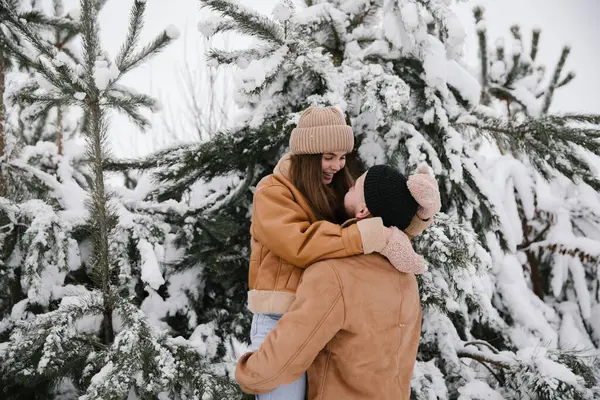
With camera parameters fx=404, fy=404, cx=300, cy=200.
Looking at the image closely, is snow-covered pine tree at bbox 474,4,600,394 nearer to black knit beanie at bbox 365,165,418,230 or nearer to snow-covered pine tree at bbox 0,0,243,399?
black knit beanie at bbox 365,165,418,230

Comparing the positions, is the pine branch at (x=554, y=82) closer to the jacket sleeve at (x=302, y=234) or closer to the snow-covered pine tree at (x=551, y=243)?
the snow-covered pine tree at (x=551, y=243)

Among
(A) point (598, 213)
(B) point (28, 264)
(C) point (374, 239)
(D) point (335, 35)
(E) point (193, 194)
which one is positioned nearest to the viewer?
(C) point (374, 239)

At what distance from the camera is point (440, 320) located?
268 centimetres

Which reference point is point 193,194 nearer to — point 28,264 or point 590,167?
point 28,264

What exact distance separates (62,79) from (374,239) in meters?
1.70

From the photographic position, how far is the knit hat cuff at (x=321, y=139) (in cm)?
175

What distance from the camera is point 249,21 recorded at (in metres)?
2.21

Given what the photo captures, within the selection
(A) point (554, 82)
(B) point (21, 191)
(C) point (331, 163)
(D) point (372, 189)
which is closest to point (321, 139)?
(C) point (331, 163)

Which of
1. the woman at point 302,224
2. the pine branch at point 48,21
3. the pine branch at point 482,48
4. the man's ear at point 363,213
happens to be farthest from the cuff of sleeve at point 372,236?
the pine branch at point 482,48

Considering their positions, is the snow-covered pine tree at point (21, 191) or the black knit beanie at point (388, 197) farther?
the snow-covered pine tree at point (21, 191)

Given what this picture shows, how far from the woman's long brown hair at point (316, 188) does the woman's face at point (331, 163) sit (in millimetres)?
39

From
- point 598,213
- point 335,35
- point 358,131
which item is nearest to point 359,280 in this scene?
point 358,131

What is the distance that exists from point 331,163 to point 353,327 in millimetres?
739

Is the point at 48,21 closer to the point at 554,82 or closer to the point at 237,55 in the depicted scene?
the point at 237,55
